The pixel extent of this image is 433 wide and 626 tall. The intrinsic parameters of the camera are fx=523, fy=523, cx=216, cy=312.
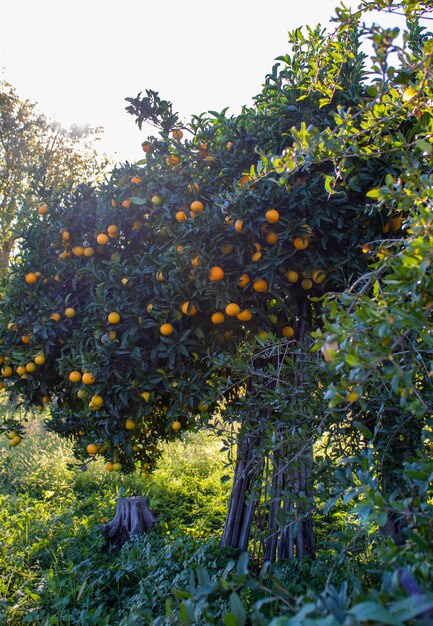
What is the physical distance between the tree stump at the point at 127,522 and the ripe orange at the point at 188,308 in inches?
81.7

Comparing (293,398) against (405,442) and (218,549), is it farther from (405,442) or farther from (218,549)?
(218,549)

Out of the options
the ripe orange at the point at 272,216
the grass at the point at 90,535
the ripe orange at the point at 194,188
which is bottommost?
the grass at the point at 90,535

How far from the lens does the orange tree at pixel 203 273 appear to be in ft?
7.02

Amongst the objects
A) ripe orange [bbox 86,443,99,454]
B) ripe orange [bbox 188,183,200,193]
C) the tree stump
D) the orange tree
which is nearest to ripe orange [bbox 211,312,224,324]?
the orange tree

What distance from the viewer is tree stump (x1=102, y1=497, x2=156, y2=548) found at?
3652 millimetres

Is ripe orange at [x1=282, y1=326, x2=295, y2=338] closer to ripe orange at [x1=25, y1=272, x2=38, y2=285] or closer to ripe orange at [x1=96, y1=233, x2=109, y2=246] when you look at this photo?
ripe orange at [x1=96, y1=233, x2=109, y2=246]

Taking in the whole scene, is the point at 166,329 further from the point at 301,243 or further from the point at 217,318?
the point at 301,243

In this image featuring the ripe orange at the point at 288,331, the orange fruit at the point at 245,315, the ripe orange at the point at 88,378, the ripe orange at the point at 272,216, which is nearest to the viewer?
the ripe orange at the point at 272,216

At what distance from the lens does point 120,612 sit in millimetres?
2568

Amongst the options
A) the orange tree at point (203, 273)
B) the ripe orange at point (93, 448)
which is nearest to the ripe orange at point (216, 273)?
the orange tree at point (203, 273)

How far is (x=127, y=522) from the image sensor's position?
3699 millimetres

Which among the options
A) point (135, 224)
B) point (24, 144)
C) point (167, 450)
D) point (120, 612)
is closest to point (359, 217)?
point (135, 224)

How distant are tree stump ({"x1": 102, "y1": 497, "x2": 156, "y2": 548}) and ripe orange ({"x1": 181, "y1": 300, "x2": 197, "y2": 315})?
6.81ft

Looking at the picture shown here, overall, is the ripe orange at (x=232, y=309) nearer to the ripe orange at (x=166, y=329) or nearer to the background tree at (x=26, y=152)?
the ripe orange at (x=166, y=329)
